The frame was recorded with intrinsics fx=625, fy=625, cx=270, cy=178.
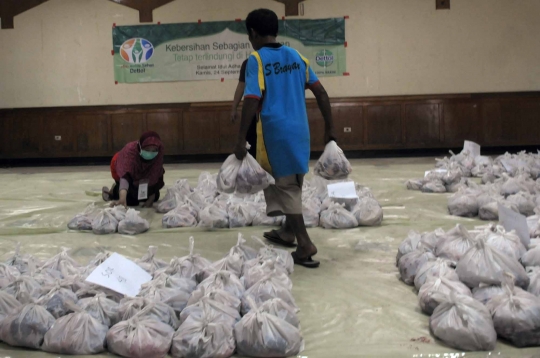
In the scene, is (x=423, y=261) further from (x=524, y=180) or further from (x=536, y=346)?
(x=524, y=180)

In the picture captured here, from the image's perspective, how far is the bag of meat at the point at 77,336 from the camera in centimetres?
219

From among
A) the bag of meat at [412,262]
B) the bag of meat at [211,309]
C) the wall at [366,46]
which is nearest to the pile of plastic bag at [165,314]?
the bag of meat at [211,309]

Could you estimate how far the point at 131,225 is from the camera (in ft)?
13.9

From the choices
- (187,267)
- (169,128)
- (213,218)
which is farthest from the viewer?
(169,128)

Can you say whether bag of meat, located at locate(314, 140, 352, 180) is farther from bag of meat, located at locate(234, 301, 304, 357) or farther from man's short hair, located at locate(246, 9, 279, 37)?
bag of meat, located at locate(234, 301, 304, 357)

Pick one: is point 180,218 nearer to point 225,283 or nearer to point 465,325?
point 225,283

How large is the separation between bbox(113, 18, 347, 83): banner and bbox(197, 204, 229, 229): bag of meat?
5.95 m

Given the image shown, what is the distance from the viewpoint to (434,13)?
9992 millimetres

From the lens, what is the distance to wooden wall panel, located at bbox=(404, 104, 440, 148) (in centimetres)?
1002

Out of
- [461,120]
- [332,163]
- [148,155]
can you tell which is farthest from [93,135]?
[332,163]

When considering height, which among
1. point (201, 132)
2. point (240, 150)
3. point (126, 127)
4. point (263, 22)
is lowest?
point (240, 150)

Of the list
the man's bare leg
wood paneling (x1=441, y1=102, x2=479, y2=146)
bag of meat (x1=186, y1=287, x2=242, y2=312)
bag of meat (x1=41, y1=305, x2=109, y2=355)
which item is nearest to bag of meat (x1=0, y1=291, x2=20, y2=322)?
bag of meat (x1=41, y1=305, x2=109, y2=355)

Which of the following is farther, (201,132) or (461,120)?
(201,132)

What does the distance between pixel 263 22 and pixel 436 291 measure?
1.65 m
